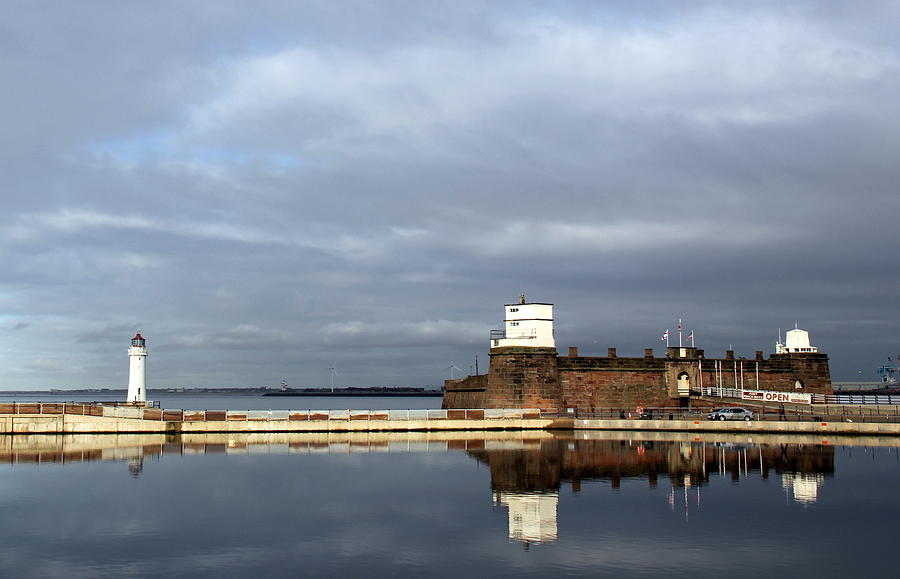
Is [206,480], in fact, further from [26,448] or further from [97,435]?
[97,435]

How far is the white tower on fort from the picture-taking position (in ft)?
230

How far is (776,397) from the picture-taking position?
73.8 m

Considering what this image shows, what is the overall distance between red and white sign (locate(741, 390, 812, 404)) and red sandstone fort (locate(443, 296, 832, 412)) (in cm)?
457

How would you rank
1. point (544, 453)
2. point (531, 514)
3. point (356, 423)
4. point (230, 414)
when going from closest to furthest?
point (531, 514) < point (544, 453) < point (356, 423) < point (230, 414)

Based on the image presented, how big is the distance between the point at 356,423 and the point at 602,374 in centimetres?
2267

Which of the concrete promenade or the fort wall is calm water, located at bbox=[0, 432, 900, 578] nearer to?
the concrete promenade

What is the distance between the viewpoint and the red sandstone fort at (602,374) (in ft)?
228

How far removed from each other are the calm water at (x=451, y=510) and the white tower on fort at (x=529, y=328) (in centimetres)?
1625

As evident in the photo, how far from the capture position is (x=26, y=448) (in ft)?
175

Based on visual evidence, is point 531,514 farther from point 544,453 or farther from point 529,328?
point 529,328

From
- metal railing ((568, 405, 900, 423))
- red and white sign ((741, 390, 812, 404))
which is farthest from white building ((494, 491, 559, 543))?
red and white sign ((741, 390, 812, 404))

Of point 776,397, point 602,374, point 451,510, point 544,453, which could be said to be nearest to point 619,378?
point 602,374

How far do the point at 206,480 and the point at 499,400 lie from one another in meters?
32.8

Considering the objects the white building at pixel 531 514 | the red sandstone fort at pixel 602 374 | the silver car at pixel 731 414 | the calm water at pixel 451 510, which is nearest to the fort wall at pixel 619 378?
the red sandstone fort at pixel 602 374
